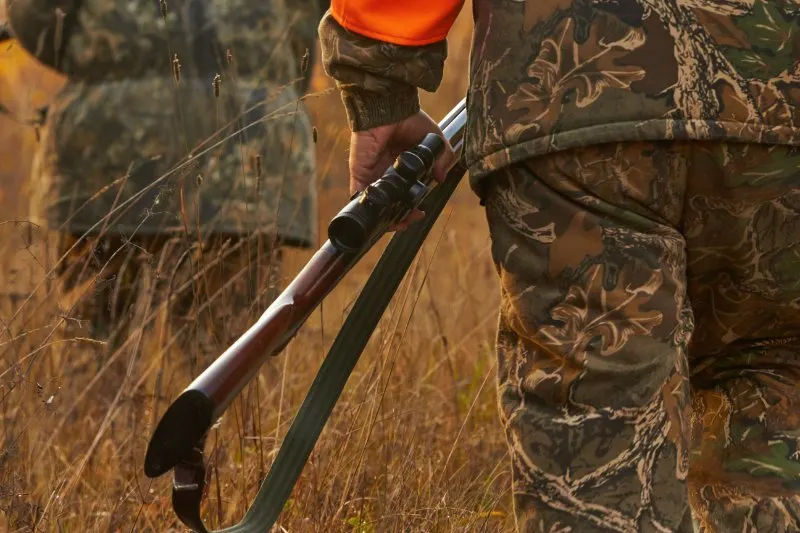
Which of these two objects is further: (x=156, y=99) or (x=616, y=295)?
(x=156, y=99)

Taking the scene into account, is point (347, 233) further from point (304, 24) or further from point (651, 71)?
point (304, 24)

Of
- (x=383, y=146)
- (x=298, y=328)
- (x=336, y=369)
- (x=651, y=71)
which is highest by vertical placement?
(x=651, y=71)

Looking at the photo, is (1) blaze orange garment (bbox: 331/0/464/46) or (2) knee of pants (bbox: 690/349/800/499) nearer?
(1) blaze orange garment (bbox: 331/0/464/46)

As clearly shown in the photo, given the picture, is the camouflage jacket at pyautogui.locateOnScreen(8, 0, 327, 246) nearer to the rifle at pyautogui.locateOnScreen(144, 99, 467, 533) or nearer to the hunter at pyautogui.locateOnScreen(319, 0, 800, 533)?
the rifle at pyautogui.locateOnScreen(144, 99, 467, 533)

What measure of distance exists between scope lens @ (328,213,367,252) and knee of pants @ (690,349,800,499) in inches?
23.2

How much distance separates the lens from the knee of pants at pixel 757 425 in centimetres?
185

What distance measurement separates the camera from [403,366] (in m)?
3.54

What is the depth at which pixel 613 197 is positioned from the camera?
5.11ft

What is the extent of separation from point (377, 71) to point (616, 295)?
0.39 metres

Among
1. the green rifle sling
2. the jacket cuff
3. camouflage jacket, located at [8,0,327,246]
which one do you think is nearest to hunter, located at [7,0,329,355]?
camouflage jacket, located at [8,0,327,246]

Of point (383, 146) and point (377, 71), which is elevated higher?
point (377, 71)

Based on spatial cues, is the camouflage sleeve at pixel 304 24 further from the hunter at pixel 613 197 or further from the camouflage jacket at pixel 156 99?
the hunter at pixel 613 197

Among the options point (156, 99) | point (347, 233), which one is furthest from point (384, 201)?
point (156, 99)

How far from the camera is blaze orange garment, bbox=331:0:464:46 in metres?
1.60
